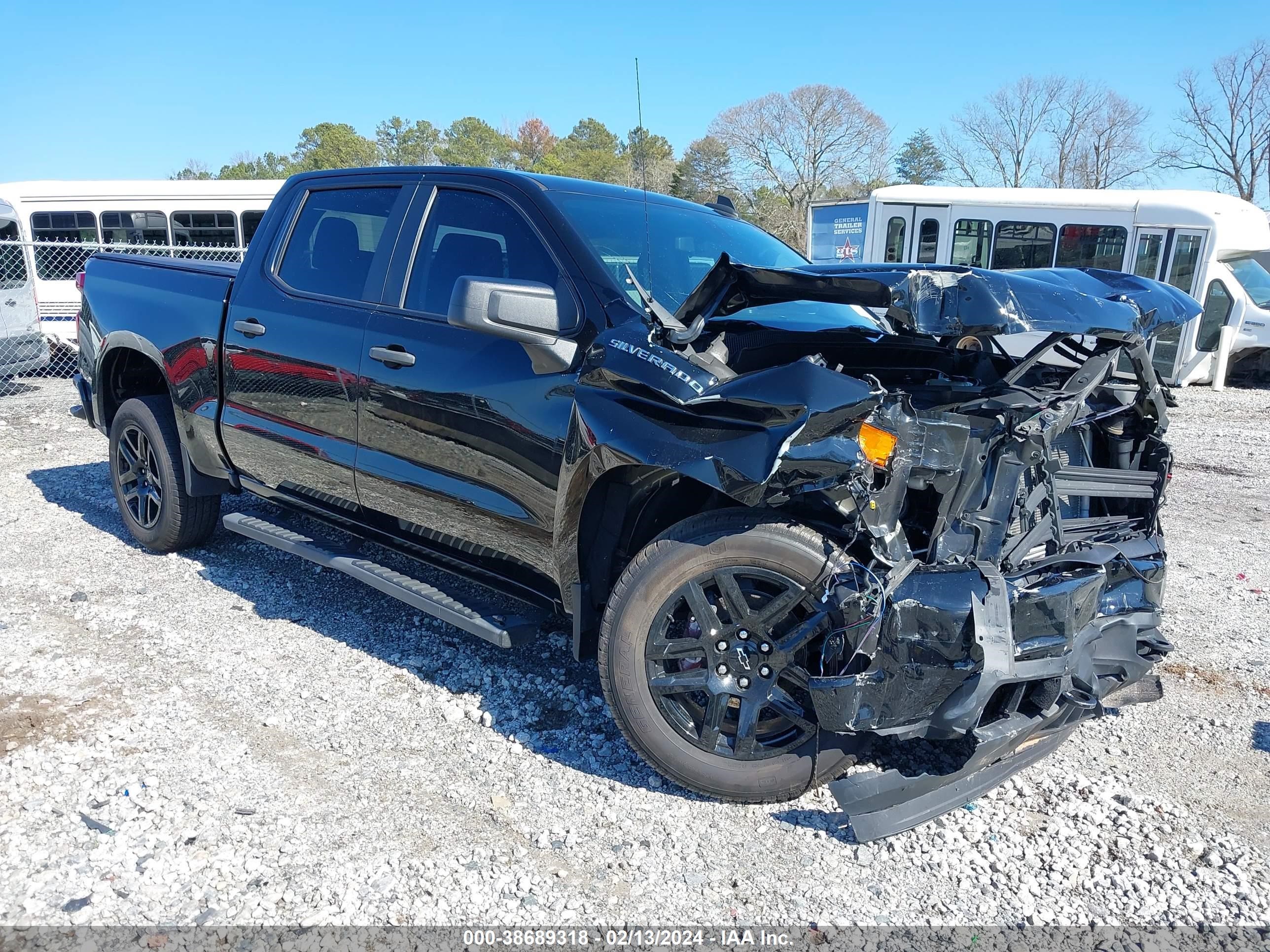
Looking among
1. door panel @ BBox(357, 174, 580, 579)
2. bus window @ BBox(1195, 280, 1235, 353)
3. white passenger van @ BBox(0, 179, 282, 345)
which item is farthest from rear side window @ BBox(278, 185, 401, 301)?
bus window @ BBox(1195, 280, 1235, 353)

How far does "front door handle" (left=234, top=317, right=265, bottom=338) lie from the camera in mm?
4309

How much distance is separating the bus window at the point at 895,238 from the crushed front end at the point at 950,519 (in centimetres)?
1264

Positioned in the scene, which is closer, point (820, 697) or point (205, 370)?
point (820, 697)

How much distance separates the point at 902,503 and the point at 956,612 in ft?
1.18

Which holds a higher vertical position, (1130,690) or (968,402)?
(968,402)

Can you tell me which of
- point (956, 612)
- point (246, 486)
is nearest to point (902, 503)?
point (956, 612)

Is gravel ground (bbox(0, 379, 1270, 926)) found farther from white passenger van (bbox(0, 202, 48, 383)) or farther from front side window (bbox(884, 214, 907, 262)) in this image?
front side window (bbox(884, 214, 907, 262))

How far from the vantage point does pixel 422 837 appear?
2836 millimetres

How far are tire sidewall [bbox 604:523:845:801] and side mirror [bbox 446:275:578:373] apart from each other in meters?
0.80

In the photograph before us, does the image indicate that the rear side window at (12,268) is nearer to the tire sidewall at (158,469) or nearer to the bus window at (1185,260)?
the tire sidewall at (158,469)

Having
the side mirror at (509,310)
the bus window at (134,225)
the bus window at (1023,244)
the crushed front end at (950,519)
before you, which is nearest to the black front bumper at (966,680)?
the crushed front end at (950,519)

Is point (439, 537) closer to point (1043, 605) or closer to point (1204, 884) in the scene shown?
point (1043, 605)

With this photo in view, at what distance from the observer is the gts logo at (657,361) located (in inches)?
109

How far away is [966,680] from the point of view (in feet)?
8.42
